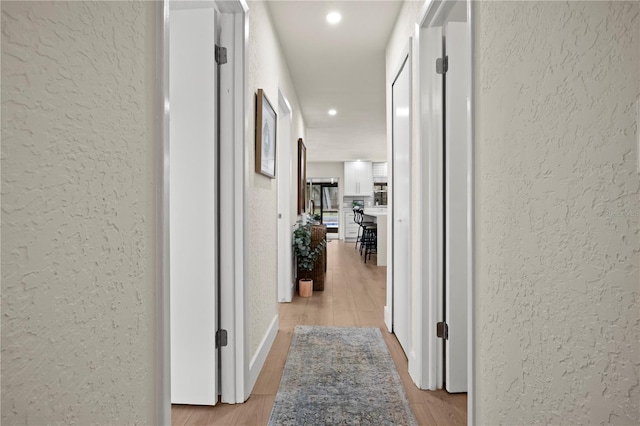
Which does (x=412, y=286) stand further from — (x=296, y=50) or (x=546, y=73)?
(x=296, y=50)

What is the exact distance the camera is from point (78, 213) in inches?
26.8

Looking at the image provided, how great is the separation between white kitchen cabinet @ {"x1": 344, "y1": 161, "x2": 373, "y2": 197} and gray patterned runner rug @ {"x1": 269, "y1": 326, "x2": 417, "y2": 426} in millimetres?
8238

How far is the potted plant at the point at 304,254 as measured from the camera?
13.8ft

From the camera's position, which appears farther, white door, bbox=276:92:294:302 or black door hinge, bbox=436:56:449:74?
Result: white door, bbox=276:92:294:302

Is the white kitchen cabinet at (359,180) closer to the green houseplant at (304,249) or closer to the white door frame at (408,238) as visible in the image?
the green houseplant at (304,249)

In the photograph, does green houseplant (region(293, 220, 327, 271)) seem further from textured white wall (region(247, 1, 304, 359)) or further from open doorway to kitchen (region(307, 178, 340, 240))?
open doorway to kitchen (region(307, 178, 340, 240))

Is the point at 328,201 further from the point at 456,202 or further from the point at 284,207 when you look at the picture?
the point at 456,202

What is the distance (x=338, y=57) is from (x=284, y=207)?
1582 millimetres

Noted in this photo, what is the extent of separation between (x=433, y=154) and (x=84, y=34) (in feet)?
5.58

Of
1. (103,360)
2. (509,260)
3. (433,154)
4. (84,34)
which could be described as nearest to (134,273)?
(103,360)

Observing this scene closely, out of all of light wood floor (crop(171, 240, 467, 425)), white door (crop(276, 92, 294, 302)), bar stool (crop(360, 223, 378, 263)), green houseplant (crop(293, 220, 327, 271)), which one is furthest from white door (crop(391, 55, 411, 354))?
bar stool (crop(360, 223, 378, 263))

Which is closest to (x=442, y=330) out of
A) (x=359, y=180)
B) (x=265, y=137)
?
(x=265, y=137)

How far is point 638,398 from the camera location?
2.13 feet

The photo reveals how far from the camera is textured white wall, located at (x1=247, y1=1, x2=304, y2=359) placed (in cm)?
217
